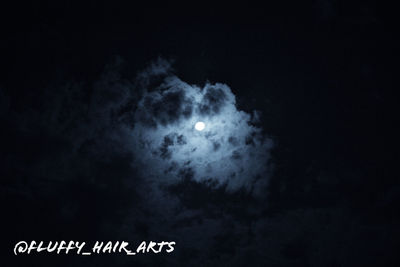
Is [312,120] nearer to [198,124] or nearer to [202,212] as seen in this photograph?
[198,124]

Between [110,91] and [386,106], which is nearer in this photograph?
[110,91]

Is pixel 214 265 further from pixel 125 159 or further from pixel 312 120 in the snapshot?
pixel 312 120

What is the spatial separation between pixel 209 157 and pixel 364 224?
15.2ft

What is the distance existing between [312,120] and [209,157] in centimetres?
250

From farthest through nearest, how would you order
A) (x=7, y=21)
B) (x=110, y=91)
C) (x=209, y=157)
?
(x=209, y=157)
(x=110, y=91)
(x=7, y=21)

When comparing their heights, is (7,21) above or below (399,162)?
above

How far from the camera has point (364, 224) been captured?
5.91 m

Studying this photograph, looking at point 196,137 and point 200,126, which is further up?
point 200,126

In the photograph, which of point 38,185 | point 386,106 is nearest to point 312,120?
point 386,106

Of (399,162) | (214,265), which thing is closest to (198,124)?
(214,265)

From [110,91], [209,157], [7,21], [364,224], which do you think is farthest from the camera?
[364,224]

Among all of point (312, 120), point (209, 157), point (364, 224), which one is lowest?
point (364, 224)

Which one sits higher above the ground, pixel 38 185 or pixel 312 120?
pixel 312 120

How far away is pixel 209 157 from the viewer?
4.94 meters
